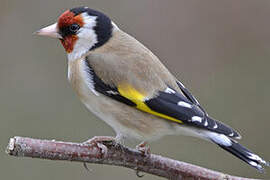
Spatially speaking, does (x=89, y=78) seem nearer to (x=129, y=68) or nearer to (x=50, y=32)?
(x=129, y=68)

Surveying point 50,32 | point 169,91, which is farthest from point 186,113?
point 50,32

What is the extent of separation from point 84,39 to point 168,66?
421cm

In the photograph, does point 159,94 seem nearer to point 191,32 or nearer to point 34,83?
point 34,83

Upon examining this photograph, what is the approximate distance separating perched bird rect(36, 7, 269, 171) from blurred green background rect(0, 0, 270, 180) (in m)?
3.00

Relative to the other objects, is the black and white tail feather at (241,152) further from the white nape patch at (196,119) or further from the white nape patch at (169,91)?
the white nape patch at (169,91)

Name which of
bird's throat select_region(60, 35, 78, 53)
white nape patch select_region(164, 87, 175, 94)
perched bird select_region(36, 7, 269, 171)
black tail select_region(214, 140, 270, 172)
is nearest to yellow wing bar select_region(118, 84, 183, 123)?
perched bird select_region(36, 7, 269, 171)

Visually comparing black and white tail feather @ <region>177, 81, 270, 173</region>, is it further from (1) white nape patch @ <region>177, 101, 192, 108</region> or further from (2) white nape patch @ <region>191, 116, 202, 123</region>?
(1) white nape patch @ <region>177, 101, 192, 108</region>

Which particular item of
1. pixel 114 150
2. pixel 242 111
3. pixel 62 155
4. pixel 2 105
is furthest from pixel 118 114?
pixel 242 111

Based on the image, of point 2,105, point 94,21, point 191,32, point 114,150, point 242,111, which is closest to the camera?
point 114,150

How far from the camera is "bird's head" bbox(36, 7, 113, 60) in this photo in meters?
5.62

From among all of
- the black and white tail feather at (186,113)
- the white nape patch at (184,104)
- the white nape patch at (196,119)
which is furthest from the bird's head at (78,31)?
the white nape patch at (196,119)

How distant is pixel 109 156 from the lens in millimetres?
5168

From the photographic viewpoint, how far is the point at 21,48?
935 centimetres

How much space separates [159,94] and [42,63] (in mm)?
4300
